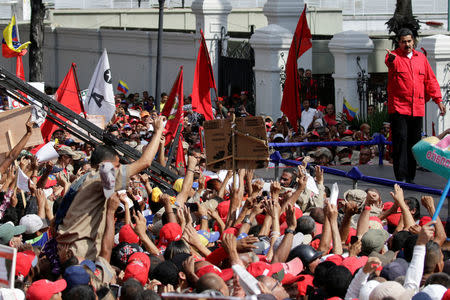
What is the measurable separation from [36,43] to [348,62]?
11412 millimetres

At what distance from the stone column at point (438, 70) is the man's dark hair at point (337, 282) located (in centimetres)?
717

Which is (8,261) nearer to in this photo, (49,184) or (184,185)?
(184,185)

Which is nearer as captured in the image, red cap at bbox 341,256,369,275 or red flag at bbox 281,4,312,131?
red cap at bbox 341,256,369,275

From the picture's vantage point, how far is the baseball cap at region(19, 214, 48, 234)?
8.45 m

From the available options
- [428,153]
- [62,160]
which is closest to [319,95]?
[62,160]

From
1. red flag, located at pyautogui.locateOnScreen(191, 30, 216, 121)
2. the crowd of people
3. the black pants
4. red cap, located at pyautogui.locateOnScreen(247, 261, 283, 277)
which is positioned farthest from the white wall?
red cap, located at pyautogui.locateOnScreen(247, 261, 283, 277)

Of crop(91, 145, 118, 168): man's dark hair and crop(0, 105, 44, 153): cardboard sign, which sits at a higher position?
crop(91, 145, 118, 168): man's dark hair

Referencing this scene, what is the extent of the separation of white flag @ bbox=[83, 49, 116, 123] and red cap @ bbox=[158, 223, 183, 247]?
308 inches

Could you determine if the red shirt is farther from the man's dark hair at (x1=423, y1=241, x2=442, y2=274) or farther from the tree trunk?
the tree trunk

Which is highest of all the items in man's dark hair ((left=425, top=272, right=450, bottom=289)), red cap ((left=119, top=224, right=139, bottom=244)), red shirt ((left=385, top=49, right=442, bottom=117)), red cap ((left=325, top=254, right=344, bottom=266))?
red shirt ((left=385, top=49, right=442, bottom=117))

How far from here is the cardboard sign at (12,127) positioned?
956 cm

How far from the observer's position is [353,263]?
650 cm

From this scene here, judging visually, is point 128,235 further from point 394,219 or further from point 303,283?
point 394,219

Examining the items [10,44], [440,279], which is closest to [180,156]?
[440,279]
